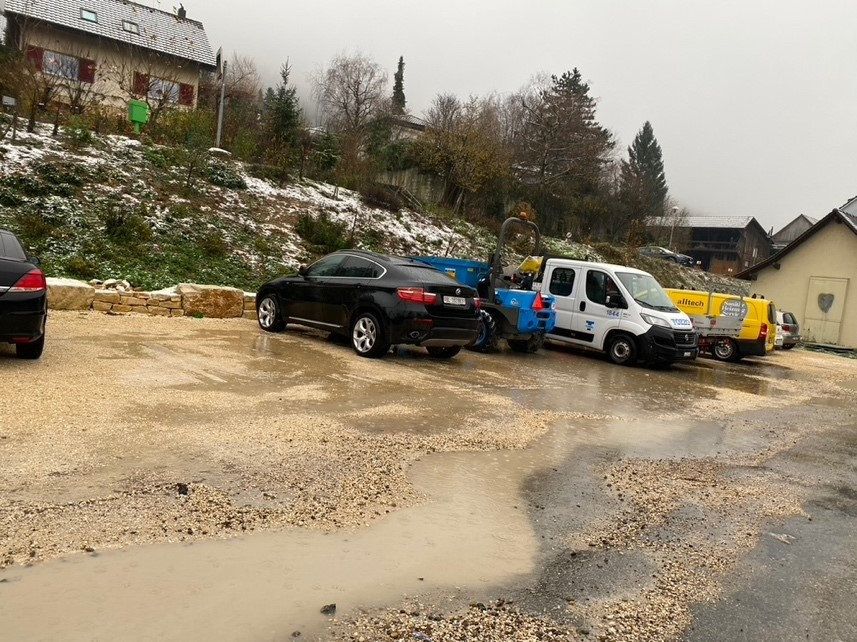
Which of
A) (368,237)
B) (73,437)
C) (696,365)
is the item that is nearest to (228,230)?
(368,237)

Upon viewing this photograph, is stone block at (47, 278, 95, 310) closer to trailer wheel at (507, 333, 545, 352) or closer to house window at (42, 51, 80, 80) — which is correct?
trailer wheel at (507, 333, 545, 352)

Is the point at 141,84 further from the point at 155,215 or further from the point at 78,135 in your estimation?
the point at 155,215

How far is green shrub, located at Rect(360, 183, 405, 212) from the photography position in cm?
2428

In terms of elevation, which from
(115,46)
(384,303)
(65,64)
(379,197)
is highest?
(115,46)

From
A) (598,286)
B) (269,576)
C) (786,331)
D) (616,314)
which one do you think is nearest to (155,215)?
(598,286)

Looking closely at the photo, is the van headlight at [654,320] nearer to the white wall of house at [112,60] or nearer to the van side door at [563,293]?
the van side door at [563,293]

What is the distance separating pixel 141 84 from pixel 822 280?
2808cm

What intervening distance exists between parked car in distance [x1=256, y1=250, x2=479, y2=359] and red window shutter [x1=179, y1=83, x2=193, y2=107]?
67.4 feet

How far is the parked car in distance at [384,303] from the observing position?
10.2 metres

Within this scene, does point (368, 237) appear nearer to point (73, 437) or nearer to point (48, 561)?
point (73, 437)

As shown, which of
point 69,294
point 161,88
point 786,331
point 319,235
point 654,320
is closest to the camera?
point 69,294

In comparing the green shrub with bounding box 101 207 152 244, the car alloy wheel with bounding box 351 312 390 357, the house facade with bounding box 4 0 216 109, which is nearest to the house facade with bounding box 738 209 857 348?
the car alloy wheel with bounding box 351 312 390 357

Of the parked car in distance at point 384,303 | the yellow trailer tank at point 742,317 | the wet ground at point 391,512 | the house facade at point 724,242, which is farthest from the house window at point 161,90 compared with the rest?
the house facade at point 724,242

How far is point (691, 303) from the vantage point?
1855 cm
